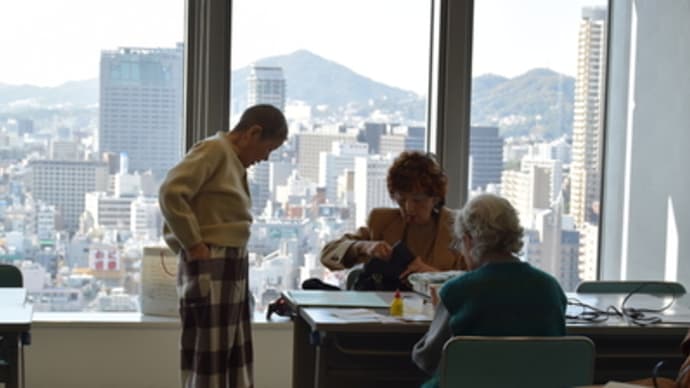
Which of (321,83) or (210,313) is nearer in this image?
(210,313)

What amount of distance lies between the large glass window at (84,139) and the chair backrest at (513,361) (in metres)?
2.93

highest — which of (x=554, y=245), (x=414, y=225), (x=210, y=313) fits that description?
(x=414, y=225)

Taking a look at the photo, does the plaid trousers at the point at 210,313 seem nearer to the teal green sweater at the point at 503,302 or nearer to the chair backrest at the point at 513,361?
the teal green sweater at the point at 503,302

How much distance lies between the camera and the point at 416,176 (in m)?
4.62

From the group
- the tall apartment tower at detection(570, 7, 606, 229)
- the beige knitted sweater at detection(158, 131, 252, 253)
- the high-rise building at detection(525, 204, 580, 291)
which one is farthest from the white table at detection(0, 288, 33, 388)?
the tall apartment tower at detection(570, 7, 606, 229)

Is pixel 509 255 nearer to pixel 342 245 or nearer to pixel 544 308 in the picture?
pixel 544 308

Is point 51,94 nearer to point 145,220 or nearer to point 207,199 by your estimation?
point 145,220

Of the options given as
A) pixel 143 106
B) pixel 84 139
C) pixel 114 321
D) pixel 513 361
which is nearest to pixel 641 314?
pixel 513 361

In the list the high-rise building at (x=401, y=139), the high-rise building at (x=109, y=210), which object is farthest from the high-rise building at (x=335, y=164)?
the high-rise building at (x=109, y=210)

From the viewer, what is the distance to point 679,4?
219 inches

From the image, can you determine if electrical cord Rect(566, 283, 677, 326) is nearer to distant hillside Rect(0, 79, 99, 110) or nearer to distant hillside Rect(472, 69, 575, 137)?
distant hillside Rect(472, 69, 575, 137)

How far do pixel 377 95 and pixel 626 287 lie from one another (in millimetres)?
1855

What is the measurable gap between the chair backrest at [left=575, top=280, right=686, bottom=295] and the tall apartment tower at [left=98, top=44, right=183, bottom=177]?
7.57 ft

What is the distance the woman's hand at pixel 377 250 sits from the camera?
14.5ft
